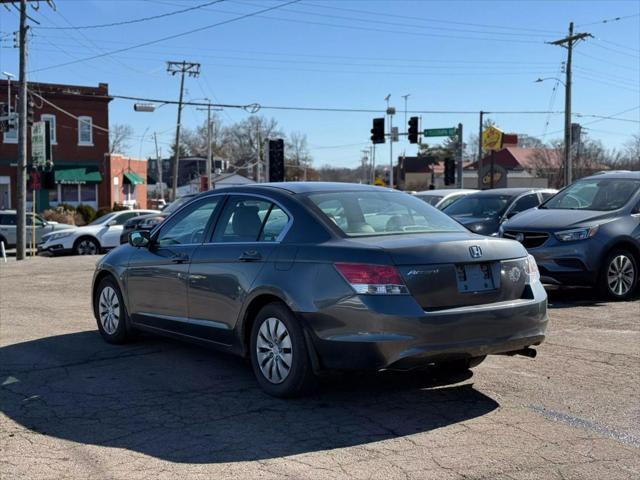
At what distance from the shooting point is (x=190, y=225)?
707 cm

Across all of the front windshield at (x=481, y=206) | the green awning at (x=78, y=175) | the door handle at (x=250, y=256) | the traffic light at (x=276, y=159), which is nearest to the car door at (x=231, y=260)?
the door handle at (x=250, y=256)

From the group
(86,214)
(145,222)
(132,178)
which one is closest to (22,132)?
(145,222)

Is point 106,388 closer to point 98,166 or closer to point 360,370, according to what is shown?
point 360,370

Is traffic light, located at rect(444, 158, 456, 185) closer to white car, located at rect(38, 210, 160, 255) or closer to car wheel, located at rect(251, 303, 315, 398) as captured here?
white car, located at rect(38, 210, 160, 255)

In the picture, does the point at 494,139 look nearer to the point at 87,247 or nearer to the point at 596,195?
the point at 87,247

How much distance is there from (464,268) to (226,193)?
7.83 ft

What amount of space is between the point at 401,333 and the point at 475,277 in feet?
2.51

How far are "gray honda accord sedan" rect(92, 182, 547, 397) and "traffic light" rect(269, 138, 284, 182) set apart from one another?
19529mm

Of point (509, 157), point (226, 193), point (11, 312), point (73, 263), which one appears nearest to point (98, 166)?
point (73, 263)

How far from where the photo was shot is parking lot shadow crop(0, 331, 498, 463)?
4902 millimetres

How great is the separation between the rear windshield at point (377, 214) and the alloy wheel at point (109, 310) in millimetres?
2912

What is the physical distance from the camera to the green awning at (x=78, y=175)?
45625 mm

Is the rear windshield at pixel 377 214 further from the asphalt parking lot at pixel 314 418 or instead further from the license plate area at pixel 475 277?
the asphalt parking lot at pixel 314 418

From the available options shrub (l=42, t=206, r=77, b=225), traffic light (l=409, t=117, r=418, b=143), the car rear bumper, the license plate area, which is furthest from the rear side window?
the license plate area
